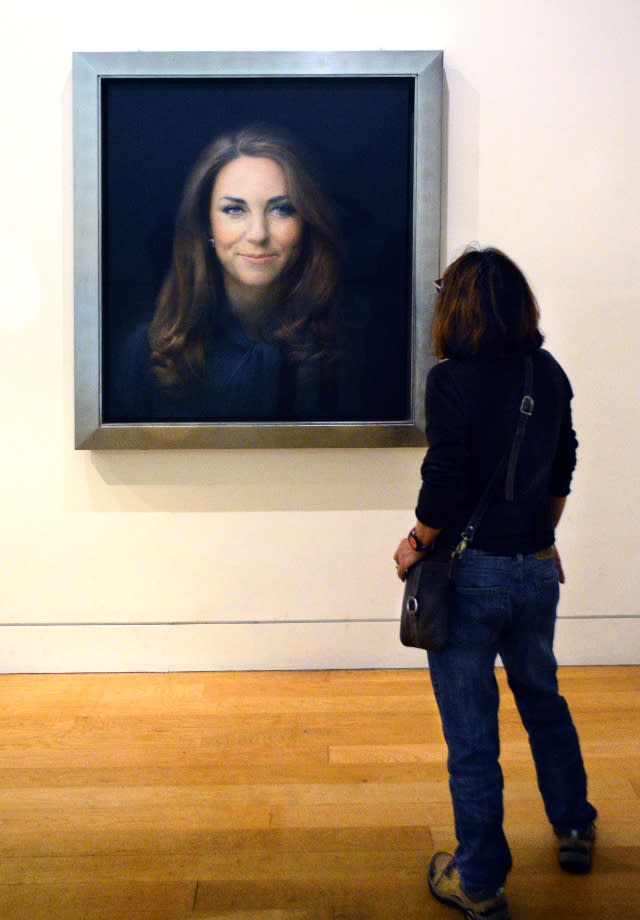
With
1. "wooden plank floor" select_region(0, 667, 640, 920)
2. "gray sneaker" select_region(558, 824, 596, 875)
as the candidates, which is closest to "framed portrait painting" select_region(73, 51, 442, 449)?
"wooden plank floor" select_region(0, 667, 640, 920)

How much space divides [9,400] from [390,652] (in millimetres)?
1957

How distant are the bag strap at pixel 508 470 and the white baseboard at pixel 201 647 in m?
1.91

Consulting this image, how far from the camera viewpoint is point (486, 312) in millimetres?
2320

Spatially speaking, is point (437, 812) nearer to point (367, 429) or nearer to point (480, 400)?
point (480, 400)

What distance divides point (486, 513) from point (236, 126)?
2.27 metres

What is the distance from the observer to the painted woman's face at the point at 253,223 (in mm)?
3910

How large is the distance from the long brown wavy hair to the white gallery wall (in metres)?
0.39

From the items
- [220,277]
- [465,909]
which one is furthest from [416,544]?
[220,277]

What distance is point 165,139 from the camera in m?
3.89

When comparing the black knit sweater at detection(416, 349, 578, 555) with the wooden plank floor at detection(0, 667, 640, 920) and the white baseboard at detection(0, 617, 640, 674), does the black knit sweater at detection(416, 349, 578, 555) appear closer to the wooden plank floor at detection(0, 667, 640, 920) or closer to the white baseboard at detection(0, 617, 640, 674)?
the wooden plank floor at detection(0, 667, 640, 920)

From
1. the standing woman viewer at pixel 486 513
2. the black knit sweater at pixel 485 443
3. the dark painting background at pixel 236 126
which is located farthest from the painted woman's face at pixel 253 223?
the black knit sweater at pixel 485 443

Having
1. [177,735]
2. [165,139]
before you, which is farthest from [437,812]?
[165,139]

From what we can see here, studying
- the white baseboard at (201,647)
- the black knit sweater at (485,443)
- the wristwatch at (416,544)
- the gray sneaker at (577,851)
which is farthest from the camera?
the white baseboard at (201,647)

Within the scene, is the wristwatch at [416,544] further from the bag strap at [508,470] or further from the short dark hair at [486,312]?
the short dark hair at [486,312]
